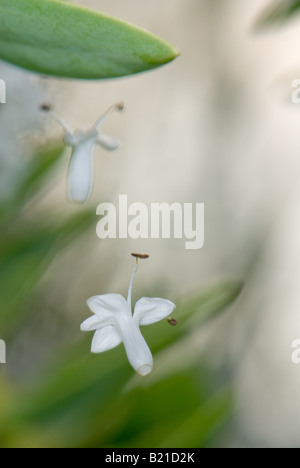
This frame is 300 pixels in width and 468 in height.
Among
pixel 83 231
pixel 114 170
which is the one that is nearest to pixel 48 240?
pixel 83 231

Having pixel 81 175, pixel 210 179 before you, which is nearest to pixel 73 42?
pixel 81 175

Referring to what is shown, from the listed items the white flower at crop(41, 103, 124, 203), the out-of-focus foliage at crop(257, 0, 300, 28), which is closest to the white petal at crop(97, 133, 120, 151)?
the white flower at crop(41, 103, 124, 203)

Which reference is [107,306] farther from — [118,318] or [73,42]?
[73,42]

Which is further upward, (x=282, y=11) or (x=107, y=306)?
(x=282, y=11)

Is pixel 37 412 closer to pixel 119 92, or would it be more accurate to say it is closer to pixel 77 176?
pixel 77 176

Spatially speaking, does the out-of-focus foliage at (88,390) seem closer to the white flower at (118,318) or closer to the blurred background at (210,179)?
the white flower at (118,318)

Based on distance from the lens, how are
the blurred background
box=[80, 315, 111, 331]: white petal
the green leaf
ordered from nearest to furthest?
the green leaf
box=[80, 315, 111, 331]: white petal
the blurred background

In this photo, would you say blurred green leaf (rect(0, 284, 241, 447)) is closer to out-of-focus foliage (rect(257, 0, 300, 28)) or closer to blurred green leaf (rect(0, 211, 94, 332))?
blurred green leaf (rect(0, 211, 94, 332))
